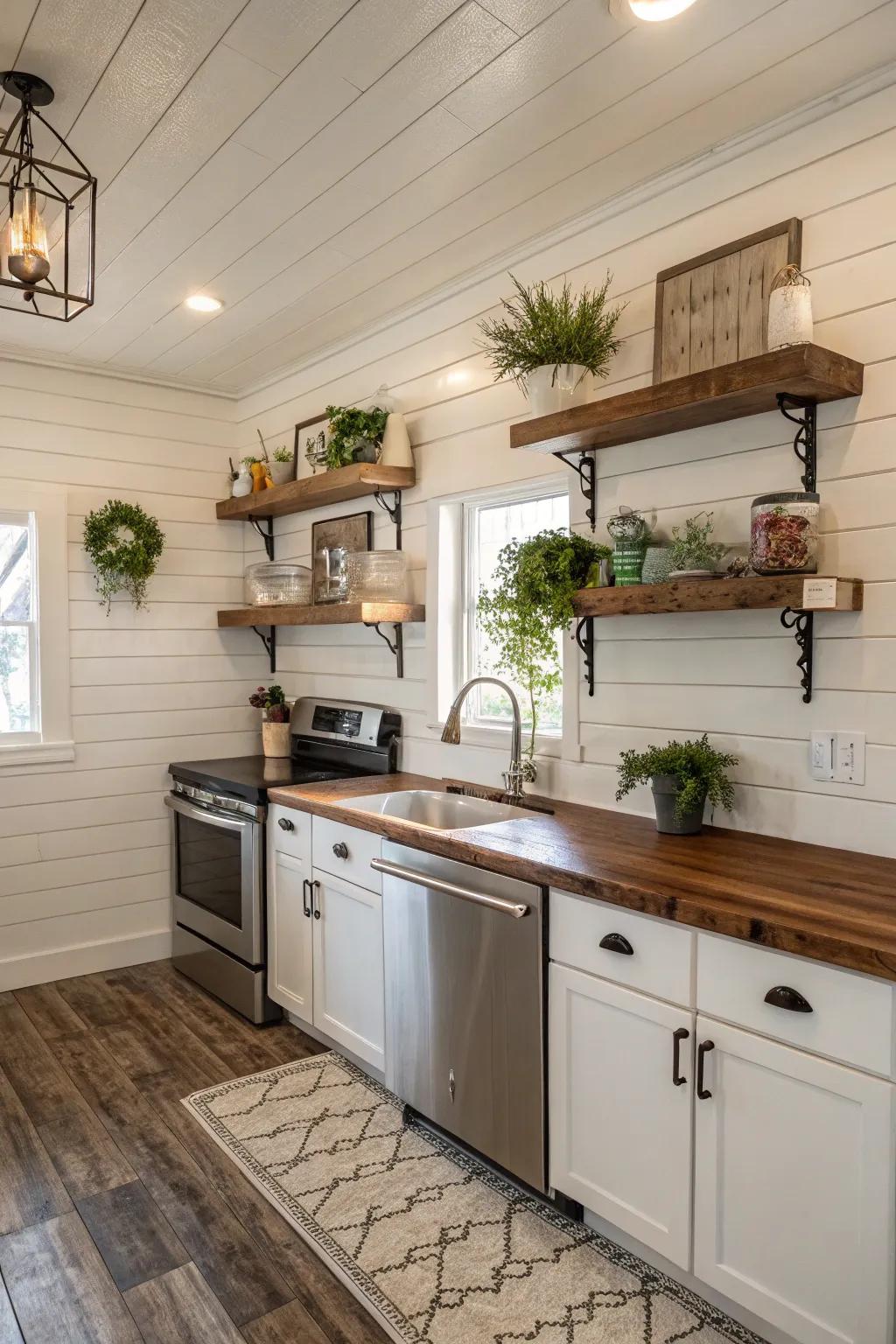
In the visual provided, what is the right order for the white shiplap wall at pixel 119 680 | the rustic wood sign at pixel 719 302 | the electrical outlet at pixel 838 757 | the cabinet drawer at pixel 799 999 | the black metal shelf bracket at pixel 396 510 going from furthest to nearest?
the white shiplap wall at pixel 119 680, the black metal shelf bracket at pixel 396 510, the rustic wood sign at pixel 719 302, the electrical outlet at pixel 838 757, the cabinet drawer at pixel 799 999

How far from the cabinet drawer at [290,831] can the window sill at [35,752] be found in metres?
1.17

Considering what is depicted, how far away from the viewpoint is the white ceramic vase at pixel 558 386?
2562mm

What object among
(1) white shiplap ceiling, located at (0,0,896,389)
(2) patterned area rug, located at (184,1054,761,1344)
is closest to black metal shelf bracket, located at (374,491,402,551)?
(1) white shiplap ceiling, located at (0,0,896,389)

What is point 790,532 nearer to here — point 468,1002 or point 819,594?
point 819,594

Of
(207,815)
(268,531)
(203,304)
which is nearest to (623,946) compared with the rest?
(207,815)

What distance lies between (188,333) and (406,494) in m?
1.13

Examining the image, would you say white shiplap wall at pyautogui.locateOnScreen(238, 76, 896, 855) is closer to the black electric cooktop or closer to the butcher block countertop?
the butcher block countertop

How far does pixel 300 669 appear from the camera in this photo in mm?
4297

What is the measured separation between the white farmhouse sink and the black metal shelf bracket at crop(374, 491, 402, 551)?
3.29 ft

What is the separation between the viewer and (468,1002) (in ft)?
7.72

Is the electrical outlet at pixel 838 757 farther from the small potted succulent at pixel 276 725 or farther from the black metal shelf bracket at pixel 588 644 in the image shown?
the small potted succulent at pixel 276 725

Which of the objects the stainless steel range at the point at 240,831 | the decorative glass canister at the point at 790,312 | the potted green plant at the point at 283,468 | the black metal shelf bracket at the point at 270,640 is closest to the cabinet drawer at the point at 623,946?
the decorative glass canister at the point at 790,312

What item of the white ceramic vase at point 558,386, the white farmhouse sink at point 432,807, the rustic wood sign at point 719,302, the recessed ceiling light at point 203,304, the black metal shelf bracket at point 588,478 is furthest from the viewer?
the recessed ceiling light at point 203,304

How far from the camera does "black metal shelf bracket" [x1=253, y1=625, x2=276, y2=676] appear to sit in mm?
4504
